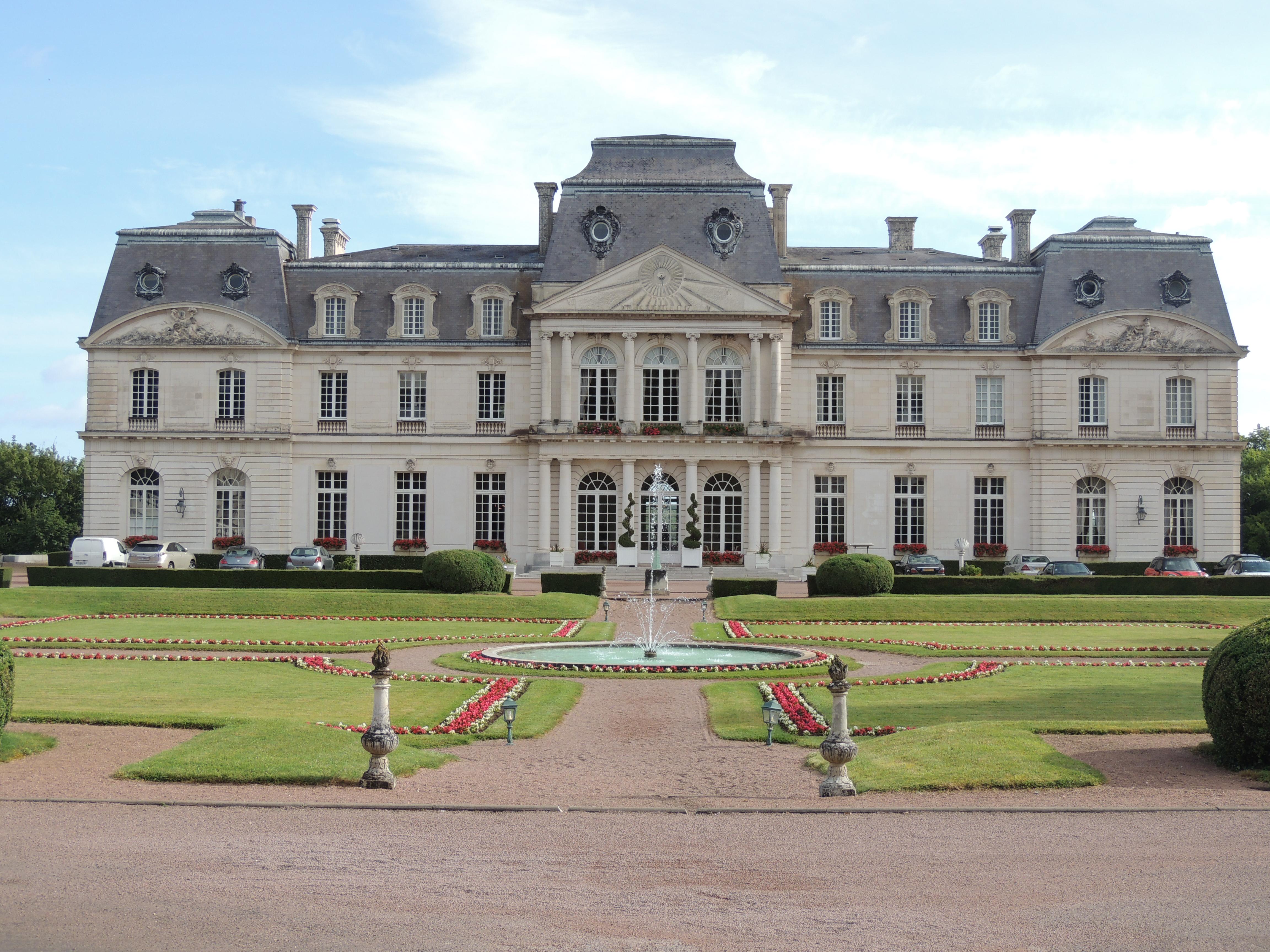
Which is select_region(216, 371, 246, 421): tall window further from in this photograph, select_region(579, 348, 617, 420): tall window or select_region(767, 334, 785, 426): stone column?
select_region(767, 334, 785, 426): stone column

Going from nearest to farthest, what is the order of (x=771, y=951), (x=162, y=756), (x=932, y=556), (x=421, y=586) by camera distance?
1. (x=771, y=951)
2. (x=162, y=756)
3. (x=421, y=586)
4. (x=932, y=556)

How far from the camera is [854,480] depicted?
54.6 meters

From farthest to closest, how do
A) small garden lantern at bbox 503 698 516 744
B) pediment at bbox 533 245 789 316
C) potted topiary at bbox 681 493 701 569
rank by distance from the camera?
pediment at bbox 533 245 789 316
potted topiary at bbox 681 493 701 569
small garden lantern at bbox 503 698 516 744

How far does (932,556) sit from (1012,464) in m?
7.61

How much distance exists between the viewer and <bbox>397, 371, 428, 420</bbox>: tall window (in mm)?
54688

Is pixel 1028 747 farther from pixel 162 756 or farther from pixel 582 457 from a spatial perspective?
pixel 582 457

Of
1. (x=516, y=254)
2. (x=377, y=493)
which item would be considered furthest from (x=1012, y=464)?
(x=377, y=493)

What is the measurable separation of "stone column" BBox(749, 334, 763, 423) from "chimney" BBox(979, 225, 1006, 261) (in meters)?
15.1

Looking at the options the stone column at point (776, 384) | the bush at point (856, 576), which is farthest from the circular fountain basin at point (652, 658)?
the stone column at point (776, 384)

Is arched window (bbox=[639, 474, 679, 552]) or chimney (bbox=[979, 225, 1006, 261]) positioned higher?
chimney (bbox=[979, 225, 1006, 261])

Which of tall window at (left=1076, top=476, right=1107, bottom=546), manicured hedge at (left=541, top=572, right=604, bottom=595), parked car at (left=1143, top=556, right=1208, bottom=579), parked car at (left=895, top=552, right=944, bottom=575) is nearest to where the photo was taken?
manicured hedge at (left=541, top=572, right=604, bottom=595)

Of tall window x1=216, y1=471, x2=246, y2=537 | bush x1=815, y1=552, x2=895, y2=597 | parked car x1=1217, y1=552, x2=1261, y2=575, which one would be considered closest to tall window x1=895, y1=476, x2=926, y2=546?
parked car x1=1217, y1=552, x2=1261, y2=575

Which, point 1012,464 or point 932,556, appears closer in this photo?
point 932,556

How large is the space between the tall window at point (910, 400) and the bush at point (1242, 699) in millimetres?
40421
